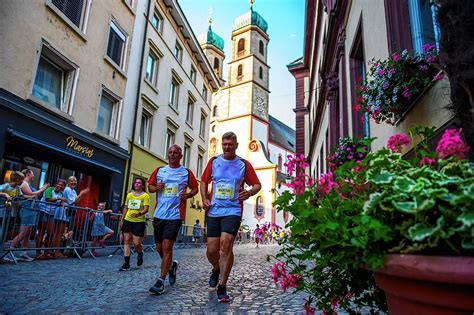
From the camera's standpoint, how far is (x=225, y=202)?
436cm

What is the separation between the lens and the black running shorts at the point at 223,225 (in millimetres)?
4234

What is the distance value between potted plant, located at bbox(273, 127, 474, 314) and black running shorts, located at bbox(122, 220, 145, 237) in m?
5.56

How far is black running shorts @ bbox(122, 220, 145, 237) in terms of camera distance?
6.99 m

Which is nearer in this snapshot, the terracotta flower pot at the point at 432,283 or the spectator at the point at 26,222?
the terracotta flower pot at the point at 432,283

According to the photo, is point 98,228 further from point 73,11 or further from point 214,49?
point 214,49

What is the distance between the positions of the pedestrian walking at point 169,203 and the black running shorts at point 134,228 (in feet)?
6.11

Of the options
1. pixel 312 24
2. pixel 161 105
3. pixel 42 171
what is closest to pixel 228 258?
pixel 42 171

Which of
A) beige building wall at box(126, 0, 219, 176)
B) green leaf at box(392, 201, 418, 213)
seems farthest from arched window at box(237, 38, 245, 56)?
green leaf at box(392, 201, 418, 213)

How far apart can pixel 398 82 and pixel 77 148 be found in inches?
421

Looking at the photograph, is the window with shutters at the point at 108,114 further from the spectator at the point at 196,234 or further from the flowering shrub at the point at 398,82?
the flowering shrub at the point at 398,82

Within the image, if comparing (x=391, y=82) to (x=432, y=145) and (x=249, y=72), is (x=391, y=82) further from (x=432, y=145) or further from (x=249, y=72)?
(x=249, y=72)

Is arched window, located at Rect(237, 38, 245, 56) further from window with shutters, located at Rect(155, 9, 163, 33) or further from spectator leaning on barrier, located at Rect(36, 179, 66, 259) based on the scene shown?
spectator leaning on barrier, located at Rect(36, 179, 66, 259)

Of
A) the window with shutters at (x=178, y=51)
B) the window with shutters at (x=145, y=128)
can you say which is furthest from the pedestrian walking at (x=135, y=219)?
the window with shutters at (x=178, y=51)

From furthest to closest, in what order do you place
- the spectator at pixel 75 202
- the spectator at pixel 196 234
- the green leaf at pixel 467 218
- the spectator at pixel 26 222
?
the spectator at pixel 196 234
the spectator at pixel 75 202
the spectator at pixel 26 222
the green leaf at pixel 467 218
